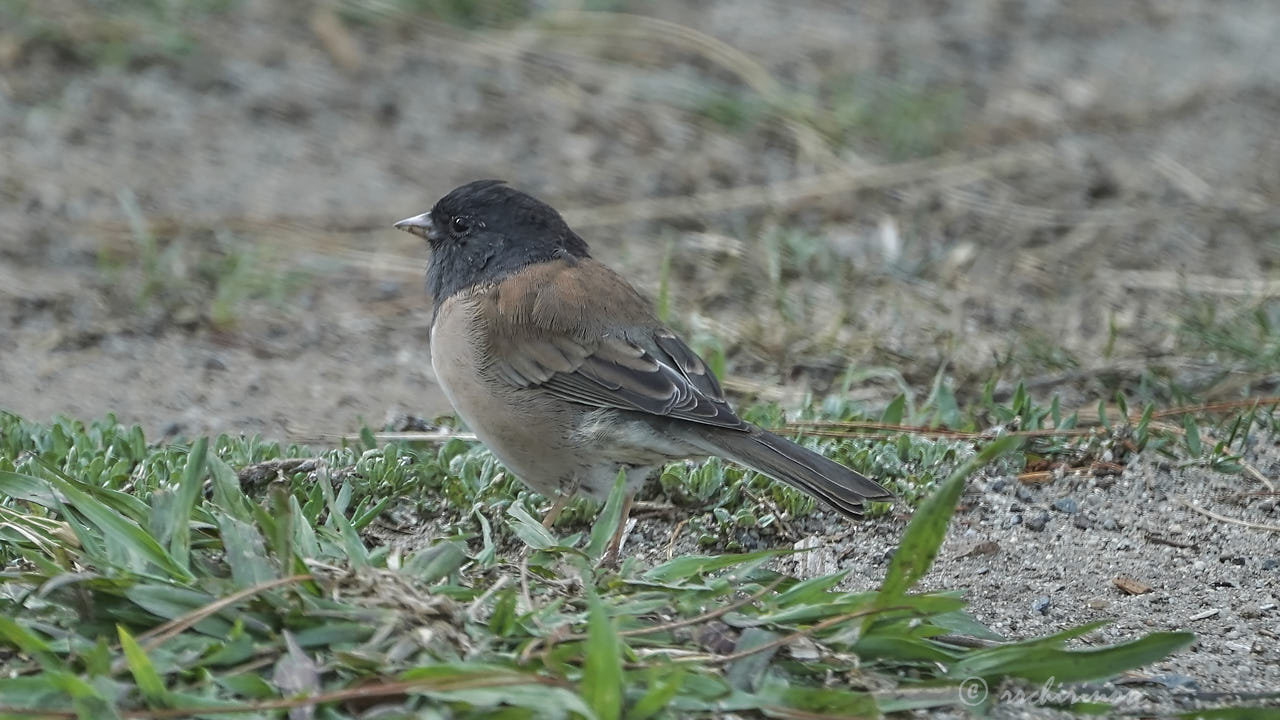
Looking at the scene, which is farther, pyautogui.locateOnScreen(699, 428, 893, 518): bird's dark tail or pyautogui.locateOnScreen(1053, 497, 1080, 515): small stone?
pyautogui.locateOnScreen(1053, 497, 1080, 515): small stone

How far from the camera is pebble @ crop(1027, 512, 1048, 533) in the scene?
3955 millimetres

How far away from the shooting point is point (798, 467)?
360cm

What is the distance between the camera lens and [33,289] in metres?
6.13

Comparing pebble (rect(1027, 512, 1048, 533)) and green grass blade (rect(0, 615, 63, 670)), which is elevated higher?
green grass blade (rect(0, 615, 63, 670))

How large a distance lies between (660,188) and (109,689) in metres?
5.04

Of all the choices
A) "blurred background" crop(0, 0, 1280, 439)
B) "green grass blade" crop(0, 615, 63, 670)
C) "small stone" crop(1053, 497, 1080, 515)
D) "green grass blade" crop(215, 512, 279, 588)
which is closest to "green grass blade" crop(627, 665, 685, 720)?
"green grass blade" crop(215, 512, 279, 588)

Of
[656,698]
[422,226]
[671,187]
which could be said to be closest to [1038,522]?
[656,698]

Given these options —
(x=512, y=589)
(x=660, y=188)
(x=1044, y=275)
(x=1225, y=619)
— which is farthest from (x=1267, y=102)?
(x=512, y=589)

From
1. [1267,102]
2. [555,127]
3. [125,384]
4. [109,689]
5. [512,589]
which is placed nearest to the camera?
[109,689]

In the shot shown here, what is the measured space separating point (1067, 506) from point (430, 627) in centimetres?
199

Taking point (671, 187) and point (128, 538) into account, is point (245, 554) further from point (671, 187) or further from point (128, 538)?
point (671, 187)

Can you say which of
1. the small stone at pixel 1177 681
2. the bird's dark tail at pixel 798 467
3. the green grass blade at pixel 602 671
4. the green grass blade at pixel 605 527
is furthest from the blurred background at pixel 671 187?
the green grass blade at pixel 602 671

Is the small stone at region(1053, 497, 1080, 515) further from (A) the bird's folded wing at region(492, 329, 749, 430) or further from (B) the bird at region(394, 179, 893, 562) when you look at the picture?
(A) the bird's folded wing at region(492, 329, 749, 430)

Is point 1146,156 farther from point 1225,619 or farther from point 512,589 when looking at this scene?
point 512,589
